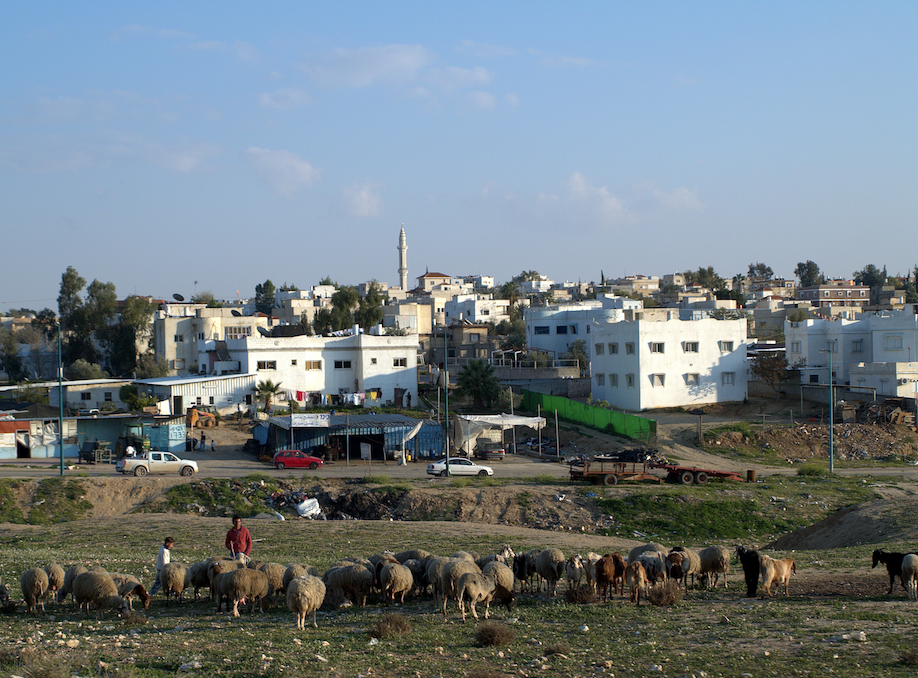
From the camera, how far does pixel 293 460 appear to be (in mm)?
42375

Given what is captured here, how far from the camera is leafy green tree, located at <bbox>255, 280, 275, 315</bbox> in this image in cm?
12550

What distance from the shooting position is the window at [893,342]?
6331 cm

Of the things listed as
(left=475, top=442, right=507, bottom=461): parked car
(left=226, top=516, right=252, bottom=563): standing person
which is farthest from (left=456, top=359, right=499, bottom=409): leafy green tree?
(left=226, top=516, right=252, bottom=563): standing person

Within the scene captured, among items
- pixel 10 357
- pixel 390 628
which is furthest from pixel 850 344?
pixel 10 357

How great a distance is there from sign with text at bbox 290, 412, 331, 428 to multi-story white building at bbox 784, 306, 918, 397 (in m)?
36.4

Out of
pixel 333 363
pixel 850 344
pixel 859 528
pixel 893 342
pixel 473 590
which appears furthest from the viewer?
pixel 850 344

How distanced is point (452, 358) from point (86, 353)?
3752 centimetres

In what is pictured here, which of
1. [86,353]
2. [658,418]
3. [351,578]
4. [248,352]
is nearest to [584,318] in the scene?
[658,418]

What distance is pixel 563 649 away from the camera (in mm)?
11836

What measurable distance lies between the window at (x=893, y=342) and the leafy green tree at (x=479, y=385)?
2992cm

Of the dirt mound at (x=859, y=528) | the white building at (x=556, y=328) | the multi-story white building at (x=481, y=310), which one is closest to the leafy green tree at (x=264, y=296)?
the multi-story white building at (x=481, y=310)

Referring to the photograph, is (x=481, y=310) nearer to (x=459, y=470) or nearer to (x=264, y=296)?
(x=264, y=296)

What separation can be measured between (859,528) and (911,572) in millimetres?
12649

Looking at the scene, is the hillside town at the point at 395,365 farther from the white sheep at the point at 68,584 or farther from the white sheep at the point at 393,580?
the white sheep at the point at 393,580
